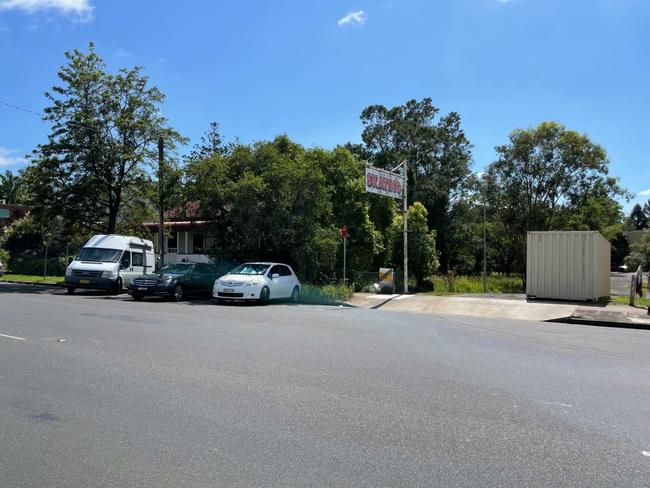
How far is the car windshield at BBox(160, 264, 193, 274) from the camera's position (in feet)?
69.4

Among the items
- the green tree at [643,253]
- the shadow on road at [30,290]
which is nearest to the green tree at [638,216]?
the green tree at [643,253]

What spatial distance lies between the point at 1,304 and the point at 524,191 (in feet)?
105

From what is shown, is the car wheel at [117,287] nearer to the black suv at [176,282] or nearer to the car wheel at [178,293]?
the black suv at [176,282]

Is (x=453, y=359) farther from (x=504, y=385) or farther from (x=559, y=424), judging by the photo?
(x=559, y=424)

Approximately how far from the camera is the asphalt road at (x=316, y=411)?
4.05 meters

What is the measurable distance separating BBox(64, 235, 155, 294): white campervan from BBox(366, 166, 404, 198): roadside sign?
1124 cm

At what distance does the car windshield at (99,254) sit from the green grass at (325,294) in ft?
29.0

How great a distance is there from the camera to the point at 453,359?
842 cm

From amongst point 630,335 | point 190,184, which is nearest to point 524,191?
point 190,184

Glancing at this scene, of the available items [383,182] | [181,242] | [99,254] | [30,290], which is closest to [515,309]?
[383,182]

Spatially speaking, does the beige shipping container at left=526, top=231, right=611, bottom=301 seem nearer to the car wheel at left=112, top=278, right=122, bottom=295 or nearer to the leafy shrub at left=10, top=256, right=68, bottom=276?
the car wheel at left=112, top=278, right=122, bottom=295

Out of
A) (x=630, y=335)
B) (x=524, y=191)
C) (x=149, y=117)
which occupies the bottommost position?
(x=630, y=335)

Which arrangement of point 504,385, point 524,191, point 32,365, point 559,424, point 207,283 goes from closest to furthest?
point 559,424 → point 504,385 → point 32,365 → point 207,283 → point 524,191

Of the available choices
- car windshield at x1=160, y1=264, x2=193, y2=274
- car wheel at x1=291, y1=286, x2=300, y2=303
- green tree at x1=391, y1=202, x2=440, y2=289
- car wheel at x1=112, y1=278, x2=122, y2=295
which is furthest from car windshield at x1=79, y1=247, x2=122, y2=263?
green tree at x1=391, y1=202, x2=440, y2=289
